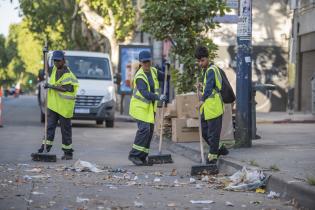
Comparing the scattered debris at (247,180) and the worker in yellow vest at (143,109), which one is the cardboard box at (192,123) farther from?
the scattered debris at (247,180)

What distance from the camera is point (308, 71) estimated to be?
30703mm

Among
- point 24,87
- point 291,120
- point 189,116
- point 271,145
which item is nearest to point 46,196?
point 271,145

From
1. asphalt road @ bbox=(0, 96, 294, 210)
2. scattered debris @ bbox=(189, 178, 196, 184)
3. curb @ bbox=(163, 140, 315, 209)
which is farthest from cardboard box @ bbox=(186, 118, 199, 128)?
scattered debris @ bbox=(189, 178, 196, 184)

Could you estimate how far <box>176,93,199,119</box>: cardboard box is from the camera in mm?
15242

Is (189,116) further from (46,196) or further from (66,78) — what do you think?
(46,196)

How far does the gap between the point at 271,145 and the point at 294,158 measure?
252cm

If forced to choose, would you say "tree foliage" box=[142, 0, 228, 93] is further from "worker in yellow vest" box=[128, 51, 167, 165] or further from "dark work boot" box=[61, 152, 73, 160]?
"dark work boot" box=[61, 152, 73, 160]

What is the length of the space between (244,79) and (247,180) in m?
4.09

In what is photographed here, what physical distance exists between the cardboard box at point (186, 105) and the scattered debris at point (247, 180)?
18.5 ft

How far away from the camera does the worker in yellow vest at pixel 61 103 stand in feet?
41.6

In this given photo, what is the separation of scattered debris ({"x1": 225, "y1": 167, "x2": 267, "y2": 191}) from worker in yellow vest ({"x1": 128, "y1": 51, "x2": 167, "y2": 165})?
8.20 ft

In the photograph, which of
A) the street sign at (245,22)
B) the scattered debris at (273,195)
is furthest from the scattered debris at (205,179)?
the street sign at (245,22)

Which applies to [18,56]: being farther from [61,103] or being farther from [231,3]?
[61,103]

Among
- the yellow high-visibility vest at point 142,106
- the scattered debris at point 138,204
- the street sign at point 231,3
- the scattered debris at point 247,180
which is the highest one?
the street sign at point 231,3
